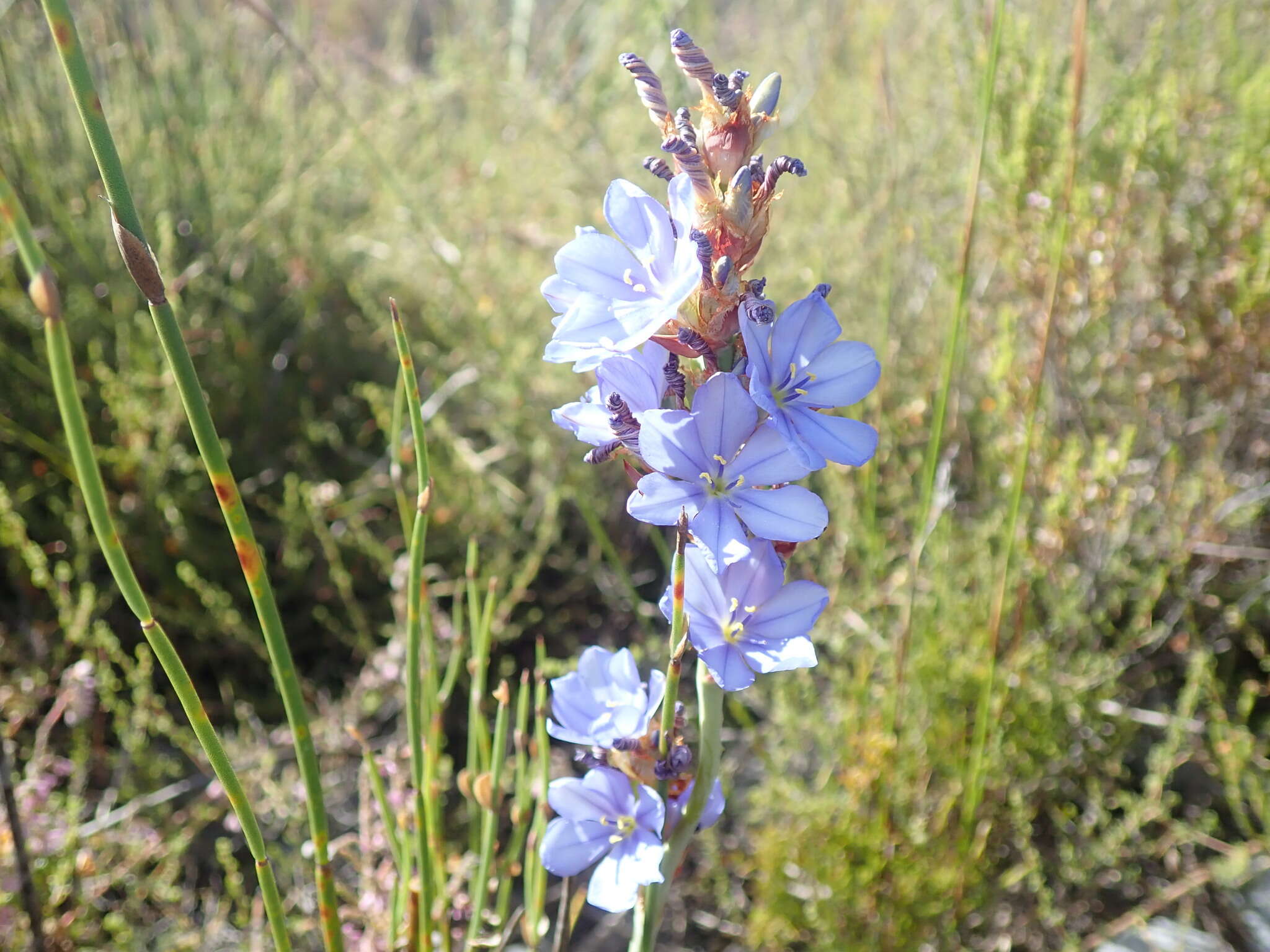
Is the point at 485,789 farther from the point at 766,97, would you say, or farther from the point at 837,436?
the point at 766,97

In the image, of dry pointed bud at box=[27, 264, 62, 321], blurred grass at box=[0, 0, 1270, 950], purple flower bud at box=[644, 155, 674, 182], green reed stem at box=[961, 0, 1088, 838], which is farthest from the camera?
blurred grass at box=[0, 0, 1270, 950]

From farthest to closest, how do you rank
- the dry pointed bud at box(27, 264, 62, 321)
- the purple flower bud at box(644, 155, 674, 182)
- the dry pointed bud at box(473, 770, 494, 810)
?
1. the dry pointed bud at box(473, 770, 494, 810)
2. the purple flower bud at box(644, 155, 674, 182)
3. the dry pointed bud at box(27, 264, 62, 321)

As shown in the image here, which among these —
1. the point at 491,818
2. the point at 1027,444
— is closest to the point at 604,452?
the point at 491,818

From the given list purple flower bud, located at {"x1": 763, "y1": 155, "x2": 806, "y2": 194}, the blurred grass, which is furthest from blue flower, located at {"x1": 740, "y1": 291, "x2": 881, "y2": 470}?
the blurred grass

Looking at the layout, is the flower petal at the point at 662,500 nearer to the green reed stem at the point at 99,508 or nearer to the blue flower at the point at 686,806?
the blue flower at the point at 686,806

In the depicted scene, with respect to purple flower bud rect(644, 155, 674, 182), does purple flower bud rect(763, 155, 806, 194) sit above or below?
below

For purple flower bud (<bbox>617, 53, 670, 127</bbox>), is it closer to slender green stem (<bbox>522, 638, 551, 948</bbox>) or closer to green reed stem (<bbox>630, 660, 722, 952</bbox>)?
green reed stem (<bbox>630, 660, 722, 952</bbox>)
